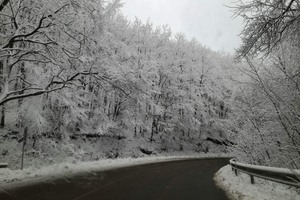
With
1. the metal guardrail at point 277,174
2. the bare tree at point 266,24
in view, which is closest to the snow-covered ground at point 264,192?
the metal guardrail at point 277,174

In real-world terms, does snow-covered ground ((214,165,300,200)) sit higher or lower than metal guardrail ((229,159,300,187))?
lower

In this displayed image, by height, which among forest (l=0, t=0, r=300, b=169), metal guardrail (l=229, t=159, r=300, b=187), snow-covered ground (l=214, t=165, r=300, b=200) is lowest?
snow-covered ground (l=214, t=165, r=300, b=200)

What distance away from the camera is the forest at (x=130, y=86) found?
31.0 ft

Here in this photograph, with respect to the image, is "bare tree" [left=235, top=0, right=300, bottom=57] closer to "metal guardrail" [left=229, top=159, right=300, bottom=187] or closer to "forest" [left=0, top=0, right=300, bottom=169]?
"forest" [left=0, top=0, right=300, bottom=169]

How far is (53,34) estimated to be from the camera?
38.0ft

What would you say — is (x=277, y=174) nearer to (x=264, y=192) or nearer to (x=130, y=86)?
(x=264, y=192)

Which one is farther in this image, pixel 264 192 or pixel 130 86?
pixel 130 86

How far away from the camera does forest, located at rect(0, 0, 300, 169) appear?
31.0ft

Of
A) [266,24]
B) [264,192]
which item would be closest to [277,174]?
[264,192]

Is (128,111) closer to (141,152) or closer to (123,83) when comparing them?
(141,152)

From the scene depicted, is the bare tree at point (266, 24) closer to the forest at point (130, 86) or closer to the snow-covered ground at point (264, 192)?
the forest at point (130, 86)

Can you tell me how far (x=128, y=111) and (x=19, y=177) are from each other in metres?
22.2

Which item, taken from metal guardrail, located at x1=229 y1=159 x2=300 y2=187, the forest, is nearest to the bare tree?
the forest

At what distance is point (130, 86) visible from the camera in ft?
37.7
